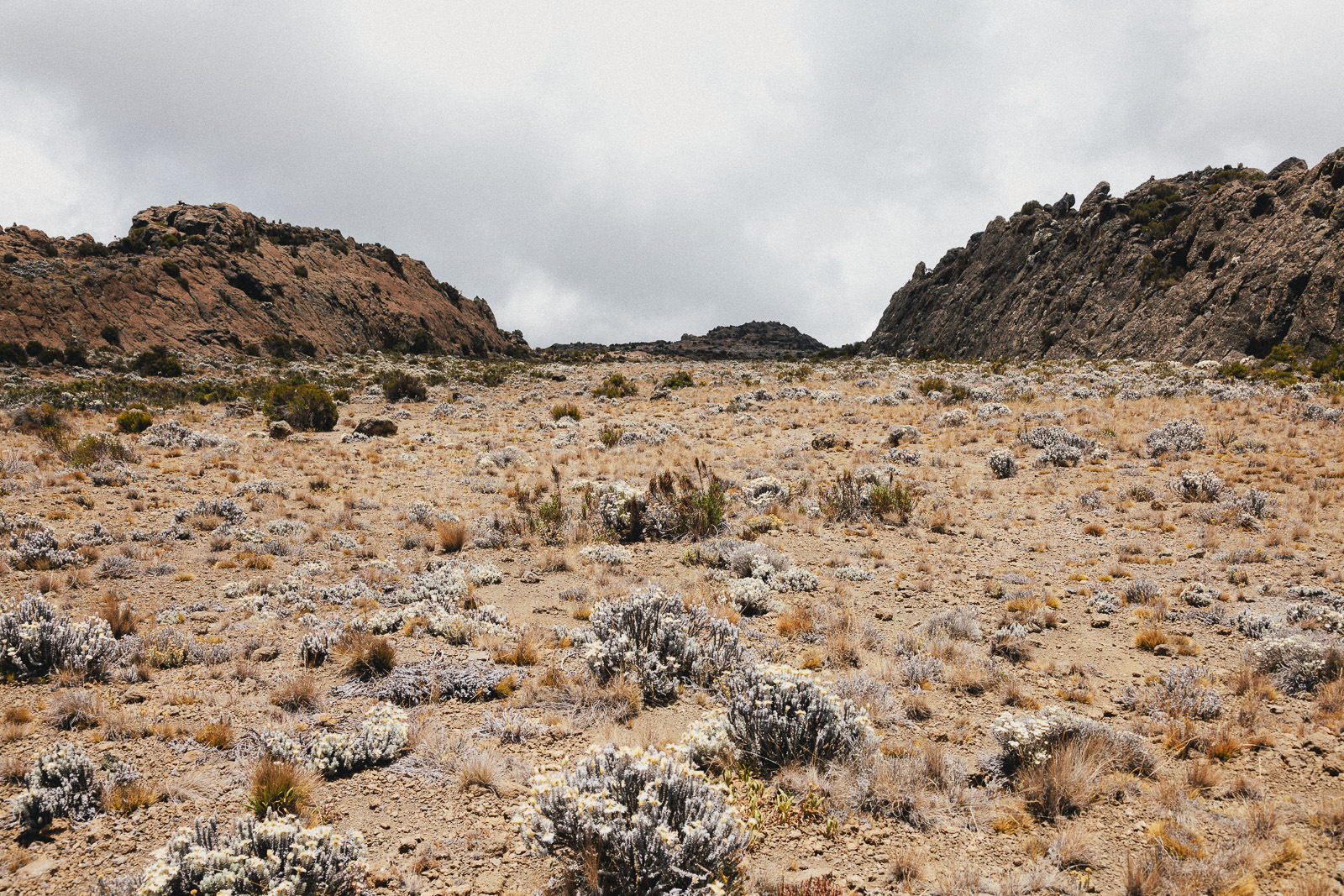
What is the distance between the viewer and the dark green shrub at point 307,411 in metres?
19.5

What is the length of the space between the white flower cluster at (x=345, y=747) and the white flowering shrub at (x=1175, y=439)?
51.6 ft

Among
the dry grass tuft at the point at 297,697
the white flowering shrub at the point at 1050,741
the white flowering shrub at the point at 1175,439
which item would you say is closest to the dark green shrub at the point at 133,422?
the dry grass tuft at the point at 297,697

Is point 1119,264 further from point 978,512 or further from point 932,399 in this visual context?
point 978,512

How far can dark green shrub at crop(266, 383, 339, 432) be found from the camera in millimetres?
19484

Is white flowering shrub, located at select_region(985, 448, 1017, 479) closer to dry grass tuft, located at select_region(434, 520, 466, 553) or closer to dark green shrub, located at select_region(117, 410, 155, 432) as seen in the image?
dry grass tuft, located at select_region(434, 520, 466, 553)

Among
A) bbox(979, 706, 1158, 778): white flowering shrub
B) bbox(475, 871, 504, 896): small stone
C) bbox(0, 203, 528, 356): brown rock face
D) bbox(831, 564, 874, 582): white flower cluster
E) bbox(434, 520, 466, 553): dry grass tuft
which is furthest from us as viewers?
bbox(0, 203, 528, 356): brown rock face

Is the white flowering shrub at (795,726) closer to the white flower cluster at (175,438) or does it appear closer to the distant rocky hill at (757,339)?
the white flower cluster at (175,438)

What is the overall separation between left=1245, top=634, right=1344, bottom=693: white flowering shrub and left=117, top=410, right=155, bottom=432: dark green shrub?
2388 cm

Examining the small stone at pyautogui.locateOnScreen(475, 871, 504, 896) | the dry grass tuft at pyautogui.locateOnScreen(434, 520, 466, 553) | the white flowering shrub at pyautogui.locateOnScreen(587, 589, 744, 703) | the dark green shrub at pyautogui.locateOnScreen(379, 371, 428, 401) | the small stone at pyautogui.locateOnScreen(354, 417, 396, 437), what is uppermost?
the dark green shrub at pyautogui.locateOnScreen(379, 371, 428, 401)

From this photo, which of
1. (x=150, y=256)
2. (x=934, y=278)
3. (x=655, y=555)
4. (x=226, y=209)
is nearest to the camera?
(x=655, y=555)

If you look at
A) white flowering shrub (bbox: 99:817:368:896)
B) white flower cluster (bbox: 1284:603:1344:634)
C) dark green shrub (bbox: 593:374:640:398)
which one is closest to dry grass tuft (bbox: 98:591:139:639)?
white flowering shrub (bbox: 99:817:368:896)

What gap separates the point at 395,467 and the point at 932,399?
1894 centimetres

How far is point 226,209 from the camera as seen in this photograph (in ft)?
181

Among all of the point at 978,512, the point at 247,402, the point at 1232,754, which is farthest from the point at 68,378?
the point at 1232,754
